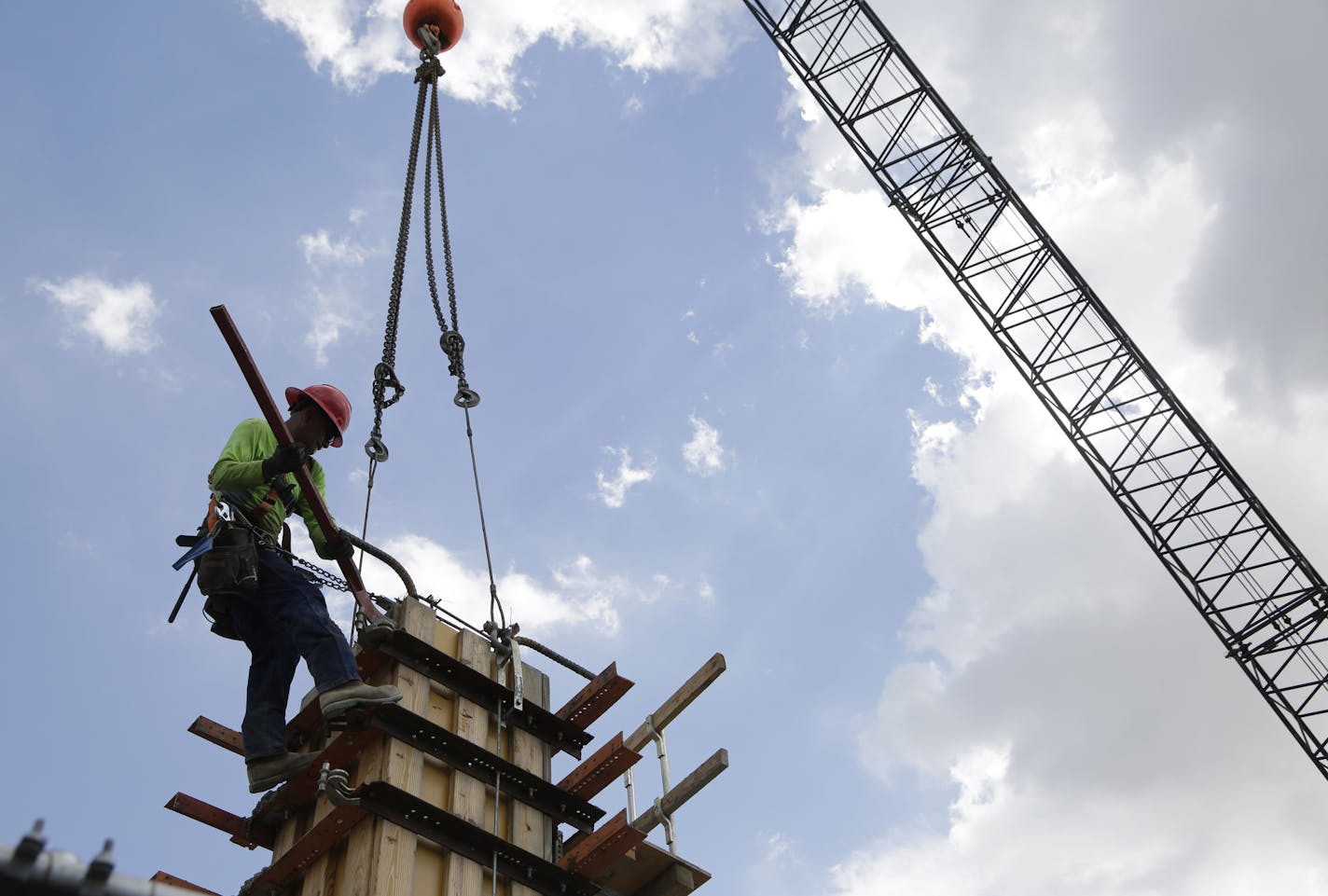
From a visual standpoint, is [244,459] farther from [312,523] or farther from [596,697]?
[596,697]

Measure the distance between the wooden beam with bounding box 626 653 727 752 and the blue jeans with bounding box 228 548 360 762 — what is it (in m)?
2.50

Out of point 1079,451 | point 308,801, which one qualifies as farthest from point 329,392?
point 1079,451

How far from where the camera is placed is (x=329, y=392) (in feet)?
26.9

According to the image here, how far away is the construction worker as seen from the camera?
7.35 meters

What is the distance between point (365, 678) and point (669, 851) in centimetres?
228

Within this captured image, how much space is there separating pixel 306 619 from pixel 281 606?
235 millimetres

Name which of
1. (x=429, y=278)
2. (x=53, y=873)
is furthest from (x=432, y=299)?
(x=53, y=873)

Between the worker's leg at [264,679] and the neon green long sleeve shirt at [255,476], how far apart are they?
55 cm

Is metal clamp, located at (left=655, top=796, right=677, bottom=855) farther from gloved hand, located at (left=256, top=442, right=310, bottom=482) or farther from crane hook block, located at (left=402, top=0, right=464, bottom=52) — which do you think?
crane hook block, located at (left=402, top=0, right=464, bottom=52)

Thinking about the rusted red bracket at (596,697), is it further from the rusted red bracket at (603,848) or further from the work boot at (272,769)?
the work boot at (272,769)

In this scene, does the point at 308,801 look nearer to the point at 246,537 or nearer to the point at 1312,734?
the point at 246,537

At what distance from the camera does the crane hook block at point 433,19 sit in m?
14.2

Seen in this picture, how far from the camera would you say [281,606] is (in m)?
7.65

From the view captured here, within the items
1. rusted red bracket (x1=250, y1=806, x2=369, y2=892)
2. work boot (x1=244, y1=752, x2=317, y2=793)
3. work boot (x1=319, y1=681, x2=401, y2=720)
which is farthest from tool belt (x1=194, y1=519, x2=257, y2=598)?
rusted red bracket (x1=250, y1=806, x2=369, y2=892)
